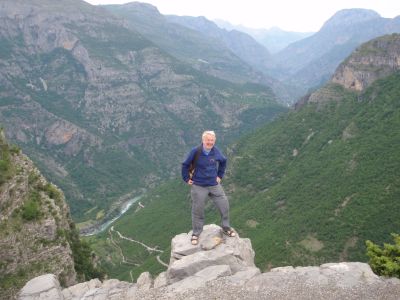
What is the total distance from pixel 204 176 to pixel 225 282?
617cm

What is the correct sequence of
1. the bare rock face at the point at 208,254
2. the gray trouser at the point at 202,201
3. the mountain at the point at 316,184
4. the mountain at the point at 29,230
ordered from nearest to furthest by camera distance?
the bare rock face at the point at 208,254 < the gray trouser at the point at 202,201 < the mountain at the point at 29,230 < the mountain at the point at 316,184

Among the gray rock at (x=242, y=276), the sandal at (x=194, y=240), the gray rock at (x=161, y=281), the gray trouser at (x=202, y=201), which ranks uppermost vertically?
the gray trouser at (x=202, y=201)

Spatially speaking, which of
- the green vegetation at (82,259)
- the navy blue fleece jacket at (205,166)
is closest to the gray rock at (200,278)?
the navy blue fleece jacket at (205,166)

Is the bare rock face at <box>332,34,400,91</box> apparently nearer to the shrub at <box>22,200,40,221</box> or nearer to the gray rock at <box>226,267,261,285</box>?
the shrub at <box>22,200,40,221</box>

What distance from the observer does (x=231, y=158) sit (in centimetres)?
16425

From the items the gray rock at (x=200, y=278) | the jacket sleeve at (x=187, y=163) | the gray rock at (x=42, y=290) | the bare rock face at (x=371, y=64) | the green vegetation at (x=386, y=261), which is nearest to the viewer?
the gray rock at (x=200, y=278)

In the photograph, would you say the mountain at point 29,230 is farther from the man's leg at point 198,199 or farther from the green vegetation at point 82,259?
the man's leg at point 198,199

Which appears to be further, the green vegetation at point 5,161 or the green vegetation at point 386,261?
the green vegetation at point 5,161

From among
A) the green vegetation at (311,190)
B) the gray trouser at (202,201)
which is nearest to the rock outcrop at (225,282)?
the gray trouser at (202,201)

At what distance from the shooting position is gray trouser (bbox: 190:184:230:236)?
2606 cm

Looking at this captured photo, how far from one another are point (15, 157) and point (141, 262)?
275 feet

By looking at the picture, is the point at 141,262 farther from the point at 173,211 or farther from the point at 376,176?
the point at 376,176

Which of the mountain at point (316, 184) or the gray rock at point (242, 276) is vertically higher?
the gray rock at point (242, 276)

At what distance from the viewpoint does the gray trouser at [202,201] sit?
26.1m
